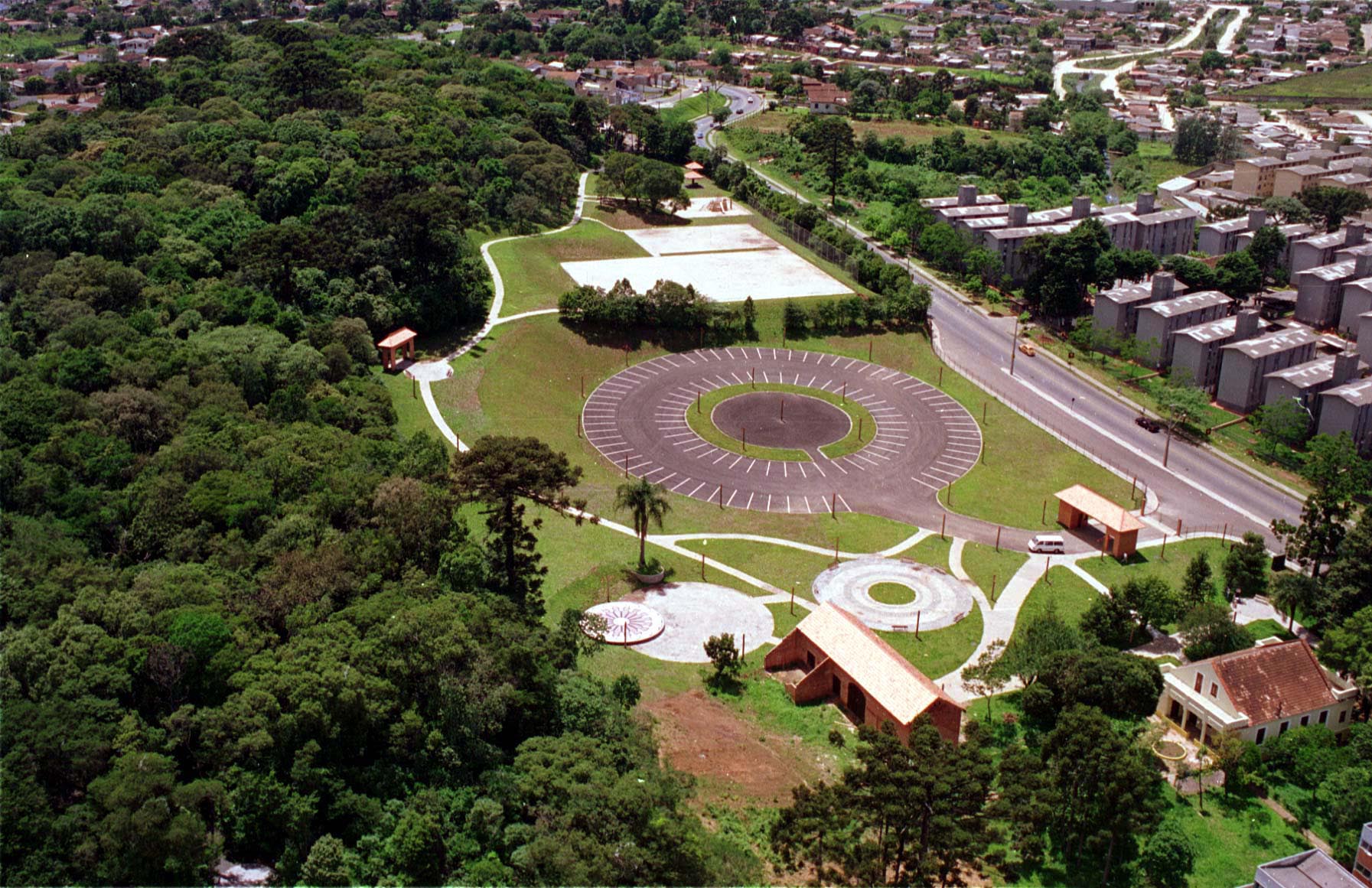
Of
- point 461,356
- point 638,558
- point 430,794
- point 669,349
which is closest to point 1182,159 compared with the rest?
point 669,349

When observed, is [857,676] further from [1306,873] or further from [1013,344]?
[1013,344]

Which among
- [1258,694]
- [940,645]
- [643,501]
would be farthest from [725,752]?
[1258,694]

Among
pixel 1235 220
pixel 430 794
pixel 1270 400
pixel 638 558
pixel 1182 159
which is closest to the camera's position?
pixel 430 794

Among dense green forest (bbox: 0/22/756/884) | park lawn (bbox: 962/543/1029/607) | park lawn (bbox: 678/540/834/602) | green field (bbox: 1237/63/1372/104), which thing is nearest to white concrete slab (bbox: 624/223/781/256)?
dense green forest (bbox: 0/22/756/884)

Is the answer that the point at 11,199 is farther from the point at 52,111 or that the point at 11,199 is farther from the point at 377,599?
the point at 377,599

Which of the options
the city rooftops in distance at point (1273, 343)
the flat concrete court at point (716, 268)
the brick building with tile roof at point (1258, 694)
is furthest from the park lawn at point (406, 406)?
the city rooftops in distance at point (1273, 343)
